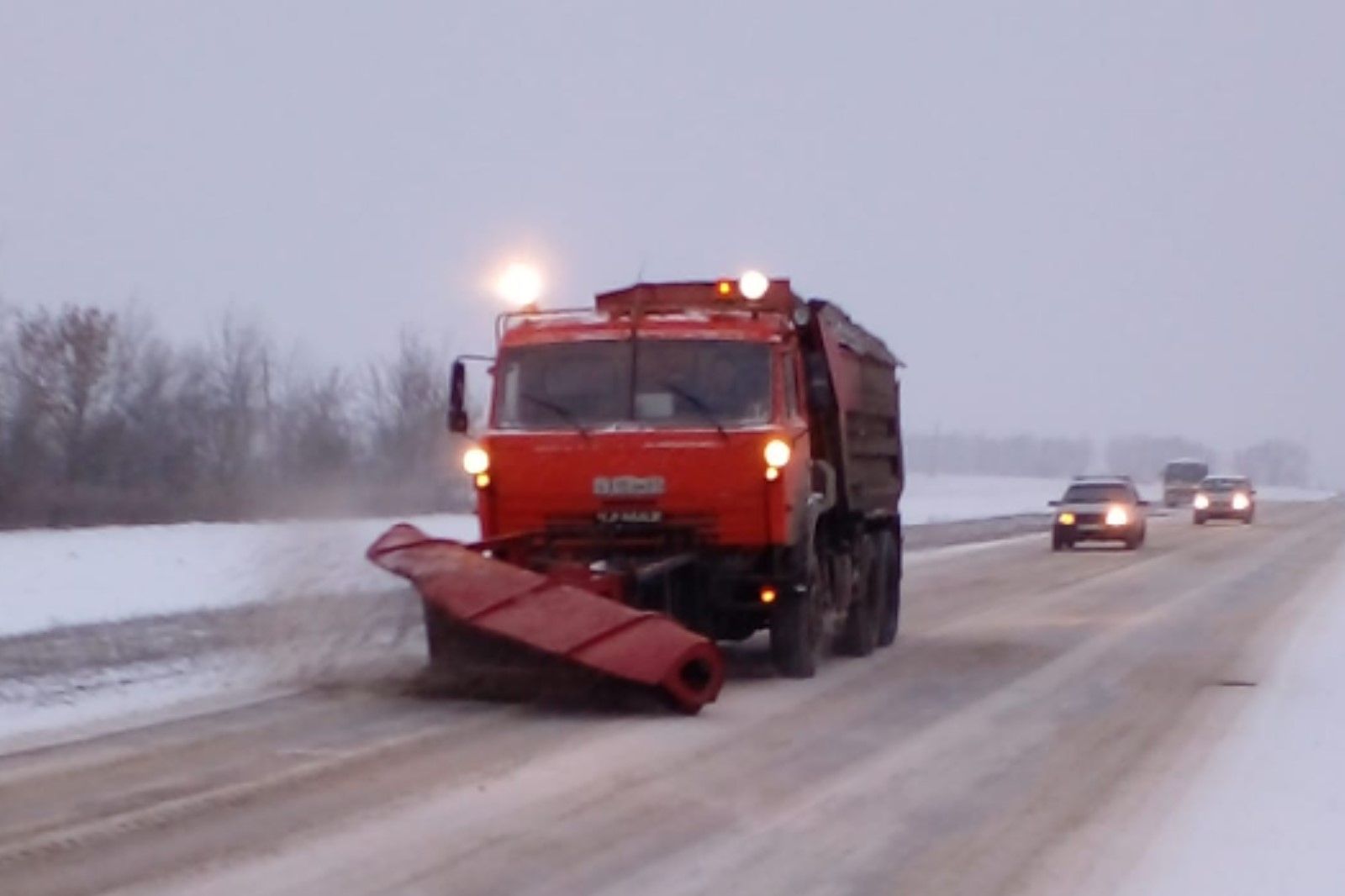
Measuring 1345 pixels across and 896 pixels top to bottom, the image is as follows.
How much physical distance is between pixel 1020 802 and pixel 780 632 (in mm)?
5465

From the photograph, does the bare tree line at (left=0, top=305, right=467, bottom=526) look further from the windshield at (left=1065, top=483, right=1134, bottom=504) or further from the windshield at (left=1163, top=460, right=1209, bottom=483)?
the windshield at (left=1163, top=460, right=1209, bottom=483)

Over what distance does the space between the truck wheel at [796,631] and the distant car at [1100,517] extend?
30305mm

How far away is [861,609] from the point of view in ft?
60.4

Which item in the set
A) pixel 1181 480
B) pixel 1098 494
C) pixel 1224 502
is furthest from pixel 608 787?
pixel 1181 480

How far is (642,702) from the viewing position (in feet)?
44.9

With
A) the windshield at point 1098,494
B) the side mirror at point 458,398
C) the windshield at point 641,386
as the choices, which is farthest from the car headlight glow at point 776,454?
the windshield at point 1098,494

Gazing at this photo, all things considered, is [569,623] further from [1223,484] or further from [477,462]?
[1223,484]

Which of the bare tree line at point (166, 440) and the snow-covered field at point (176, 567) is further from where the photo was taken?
the bare tree line at point (166, 440)

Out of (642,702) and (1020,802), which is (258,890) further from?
(642,702)

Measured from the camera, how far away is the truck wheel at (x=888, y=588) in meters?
19.6

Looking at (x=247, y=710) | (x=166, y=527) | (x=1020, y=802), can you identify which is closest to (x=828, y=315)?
(x=247, y=710)

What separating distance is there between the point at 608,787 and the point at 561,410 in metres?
5.59

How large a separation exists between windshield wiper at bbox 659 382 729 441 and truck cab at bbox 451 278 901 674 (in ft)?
0.05

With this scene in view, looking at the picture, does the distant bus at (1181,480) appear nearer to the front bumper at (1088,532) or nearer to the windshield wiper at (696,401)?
the front bumper at (1088,532)
